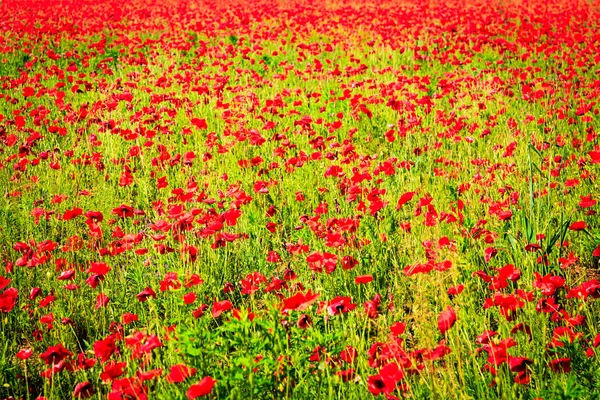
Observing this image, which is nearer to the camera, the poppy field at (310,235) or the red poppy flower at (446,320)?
the red poppy flower at (446,320)

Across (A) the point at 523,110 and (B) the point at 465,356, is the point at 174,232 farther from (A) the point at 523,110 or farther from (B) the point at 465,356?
(A) the point at 523,110

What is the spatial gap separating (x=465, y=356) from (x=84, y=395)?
5.15 feet

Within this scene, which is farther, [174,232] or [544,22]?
[544,22]

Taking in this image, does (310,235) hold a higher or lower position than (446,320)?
lower

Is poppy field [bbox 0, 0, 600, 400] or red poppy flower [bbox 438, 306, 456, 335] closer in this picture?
red poppy flower [bbox 438, 306, 456, 335]

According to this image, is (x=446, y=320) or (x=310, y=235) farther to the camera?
(x=310, y=235)

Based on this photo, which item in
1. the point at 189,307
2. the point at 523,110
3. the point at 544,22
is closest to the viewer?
the point at 189,307

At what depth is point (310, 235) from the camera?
3152 mm

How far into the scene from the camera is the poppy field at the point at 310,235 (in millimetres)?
1864

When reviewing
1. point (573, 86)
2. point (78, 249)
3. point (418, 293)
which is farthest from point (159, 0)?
point (418, 293)

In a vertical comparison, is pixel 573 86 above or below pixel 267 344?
above

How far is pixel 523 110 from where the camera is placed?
546 centimetres

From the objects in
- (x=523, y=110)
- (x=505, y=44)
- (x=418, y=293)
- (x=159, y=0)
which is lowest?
(x=418, y=293)

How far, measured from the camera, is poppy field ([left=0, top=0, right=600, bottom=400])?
1.86m
